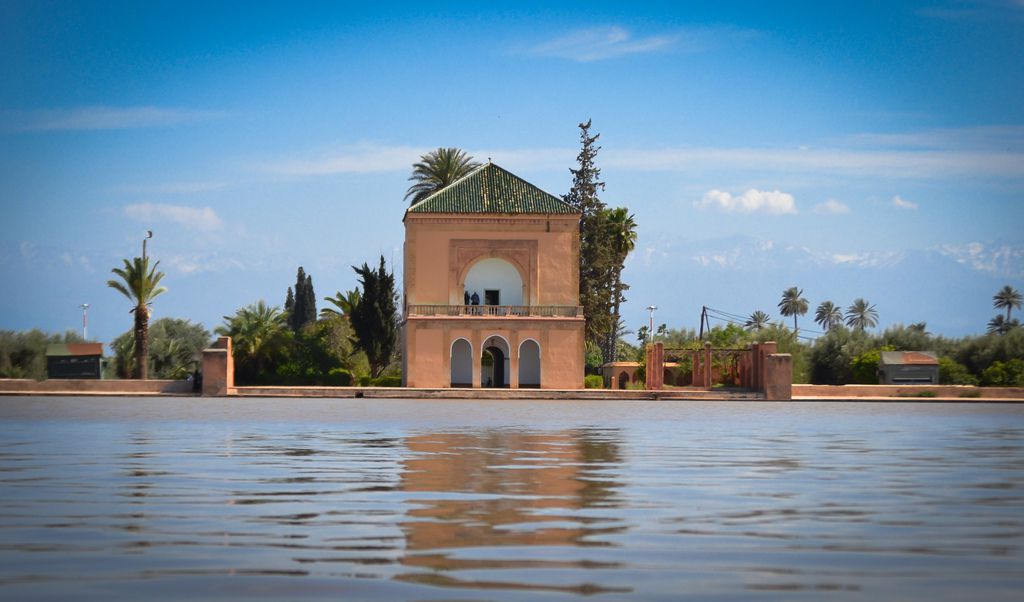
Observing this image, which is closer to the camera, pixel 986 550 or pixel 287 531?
pixel 986 550

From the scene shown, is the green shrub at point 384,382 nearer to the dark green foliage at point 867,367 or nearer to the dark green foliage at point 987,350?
the dark green foliage at point 867,367

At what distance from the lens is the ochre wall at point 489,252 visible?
48375 mm

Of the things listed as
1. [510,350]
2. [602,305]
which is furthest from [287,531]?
[602,305]

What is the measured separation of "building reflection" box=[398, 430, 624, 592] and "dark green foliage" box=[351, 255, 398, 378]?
114ft

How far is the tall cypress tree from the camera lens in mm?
55812

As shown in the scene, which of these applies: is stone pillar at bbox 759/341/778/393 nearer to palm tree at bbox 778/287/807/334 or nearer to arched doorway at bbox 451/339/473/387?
arched doorway at bbox 451/339/473/387

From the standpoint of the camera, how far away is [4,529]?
655 centimetres

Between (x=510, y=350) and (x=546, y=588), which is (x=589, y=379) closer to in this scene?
(x=510, y=350)

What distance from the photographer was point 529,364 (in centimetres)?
4888

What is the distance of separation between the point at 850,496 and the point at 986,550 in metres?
2.99

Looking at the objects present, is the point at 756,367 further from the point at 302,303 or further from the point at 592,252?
the point at 302,303

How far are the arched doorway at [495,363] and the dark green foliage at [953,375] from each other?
18212mm

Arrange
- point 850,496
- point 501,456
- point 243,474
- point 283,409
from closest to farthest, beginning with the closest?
point 850,496 < point 243,474 < point 501,456 < point 283,409

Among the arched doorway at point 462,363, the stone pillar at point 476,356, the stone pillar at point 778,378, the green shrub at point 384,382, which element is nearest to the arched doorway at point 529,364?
the stone pillar at point 476,356
